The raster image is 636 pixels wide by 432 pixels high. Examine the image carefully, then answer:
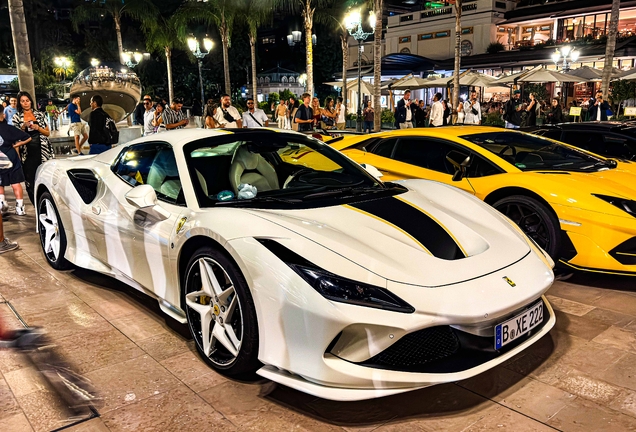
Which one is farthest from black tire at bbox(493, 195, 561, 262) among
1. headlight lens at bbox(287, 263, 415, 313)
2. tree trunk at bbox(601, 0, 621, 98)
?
tree trunk at bbox(601, 0, 621, 98)

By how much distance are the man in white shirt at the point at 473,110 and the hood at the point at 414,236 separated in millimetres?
12920

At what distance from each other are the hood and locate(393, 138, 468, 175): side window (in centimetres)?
193

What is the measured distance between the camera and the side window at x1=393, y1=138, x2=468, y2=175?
17.5 feet

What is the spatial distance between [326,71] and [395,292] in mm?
49327

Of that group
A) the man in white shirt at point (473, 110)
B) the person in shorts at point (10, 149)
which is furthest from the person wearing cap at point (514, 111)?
the person in shorts at point (10, 149)

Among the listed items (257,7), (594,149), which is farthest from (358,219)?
(257,7)

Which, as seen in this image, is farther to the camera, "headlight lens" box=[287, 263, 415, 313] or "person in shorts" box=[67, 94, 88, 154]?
"person in shorts" box=[67, 94, 88, 154]

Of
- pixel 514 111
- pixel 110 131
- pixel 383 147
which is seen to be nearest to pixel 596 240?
pixel 383 147

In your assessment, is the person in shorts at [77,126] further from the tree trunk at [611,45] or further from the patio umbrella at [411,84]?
the tree trunk at [611,45]

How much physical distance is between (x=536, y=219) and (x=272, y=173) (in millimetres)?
2320

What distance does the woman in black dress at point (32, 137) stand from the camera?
7395 millimetres

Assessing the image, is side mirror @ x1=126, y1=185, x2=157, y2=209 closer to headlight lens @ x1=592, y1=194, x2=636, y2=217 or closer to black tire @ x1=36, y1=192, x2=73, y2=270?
black tire @ x1=36, y1=192, x2=73, y2=270

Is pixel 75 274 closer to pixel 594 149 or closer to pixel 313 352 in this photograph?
pixel 313 352

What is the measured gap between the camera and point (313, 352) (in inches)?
93.0
